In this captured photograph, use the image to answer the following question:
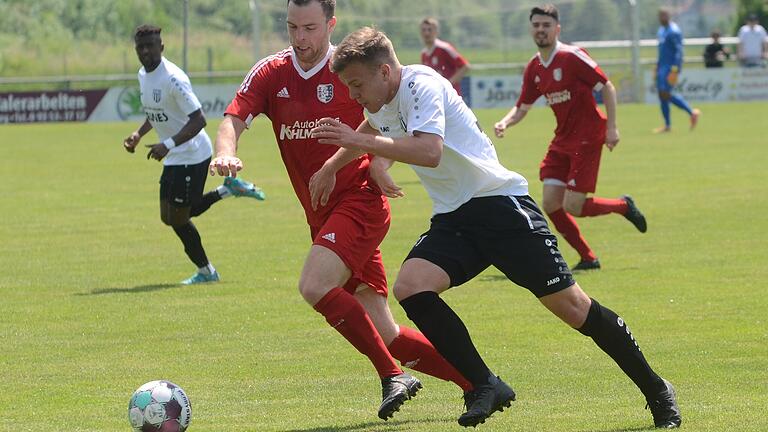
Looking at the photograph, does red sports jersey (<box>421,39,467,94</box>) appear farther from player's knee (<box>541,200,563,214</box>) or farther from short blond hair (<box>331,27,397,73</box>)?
short blond hair (<box>331,27,397,73</box>)

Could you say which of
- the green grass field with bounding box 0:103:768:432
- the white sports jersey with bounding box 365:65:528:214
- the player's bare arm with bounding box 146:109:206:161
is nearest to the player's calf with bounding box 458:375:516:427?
the green grass field with bounding box 0:103:768:432

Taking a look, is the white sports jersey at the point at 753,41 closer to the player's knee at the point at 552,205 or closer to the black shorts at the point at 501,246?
the player's knee at the point at 552,205

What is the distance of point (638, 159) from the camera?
77.2 ft

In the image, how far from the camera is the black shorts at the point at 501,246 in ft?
20.0

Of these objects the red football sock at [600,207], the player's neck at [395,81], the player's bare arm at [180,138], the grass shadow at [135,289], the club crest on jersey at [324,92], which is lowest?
the grass shadow at [135,289]

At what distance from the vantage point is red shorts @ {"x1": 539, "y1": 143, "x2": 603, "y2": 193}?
39.8ft

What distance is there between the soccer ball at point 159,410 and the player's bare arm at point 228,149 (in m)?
0.98

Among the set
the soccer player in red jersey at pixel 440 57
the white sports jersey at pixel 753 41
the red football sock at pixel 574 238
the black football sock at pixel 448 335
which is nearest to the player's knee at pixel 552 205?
the red football sock at pixel 574 238

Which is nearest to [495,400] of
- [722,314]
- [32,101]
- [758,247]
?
[722,314]

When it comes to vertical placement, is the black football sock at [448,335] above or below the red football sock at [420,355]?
above

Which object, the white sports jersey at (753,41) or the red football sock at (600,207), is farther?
the white sports jersey at (753,41)

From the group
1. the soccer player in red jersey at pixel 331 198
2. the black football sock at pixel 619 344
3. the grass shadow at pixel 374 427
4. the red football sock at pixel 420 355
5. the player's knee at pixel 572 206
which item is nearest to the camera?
the black football sock at pixel 619 344

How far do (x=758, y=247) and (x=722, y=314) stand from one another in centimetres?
360

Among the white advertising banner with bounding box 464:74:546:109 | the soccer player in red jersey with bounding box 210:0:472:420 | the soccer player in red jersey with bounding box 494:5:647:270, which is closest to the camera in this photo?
the soccer player in red jersey with bounding box 210:0:472:420
